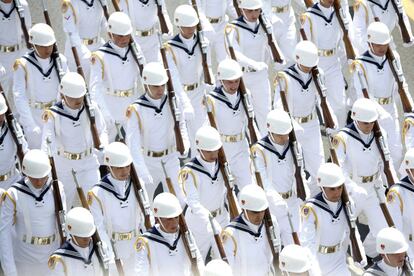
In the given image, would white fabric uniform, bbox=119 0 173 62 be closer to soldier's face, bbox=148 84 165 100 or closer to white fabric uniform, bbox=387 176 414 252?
soldier's face, bbox=148 84 165 100

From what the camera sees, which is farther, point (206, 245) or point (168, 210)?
point (206, 245)

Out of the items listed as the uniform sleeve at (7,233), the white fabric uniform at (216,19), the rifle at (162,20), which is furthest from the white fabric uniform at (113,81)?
the uniform sleeve at (7,233)

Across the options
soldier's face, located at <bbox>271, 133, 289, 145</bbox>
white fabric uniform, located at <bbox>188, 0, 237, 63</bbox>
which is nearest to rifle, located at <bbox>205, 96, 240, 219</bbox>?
soldier's face, located at <bbox>271, 133, 289, 145</bbox>

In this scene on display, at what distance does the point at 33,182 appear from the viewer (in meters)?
22.6

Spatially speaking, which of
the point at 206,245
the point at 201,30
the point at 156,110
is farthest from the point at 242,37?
the point at 206,245

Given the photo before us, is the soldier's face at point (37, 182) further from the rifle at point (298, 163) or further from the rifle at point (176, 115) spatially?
the rifle at point (298, 163)

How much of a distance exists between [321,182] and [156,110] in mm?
3106

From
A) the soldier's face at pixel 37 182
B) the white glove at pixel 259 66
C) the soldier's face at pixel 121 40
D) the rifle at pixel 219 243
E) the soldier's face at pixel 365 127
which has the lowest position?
the rifle at pixel 219 243

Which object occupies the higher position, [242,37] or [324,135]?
[242,37]

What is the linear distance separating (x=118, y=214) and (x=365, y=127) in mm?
4337

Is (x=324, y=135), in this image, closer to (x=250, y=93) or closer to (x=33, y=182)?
→ (x=250, y=93)

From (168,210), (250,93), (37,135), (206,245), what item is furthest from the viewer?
(250,93)

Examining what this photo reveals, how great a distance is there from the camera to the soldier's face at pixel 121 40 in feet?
83.9

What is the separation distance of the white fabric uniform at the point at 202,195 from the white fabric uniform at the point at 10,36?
4957 mm
